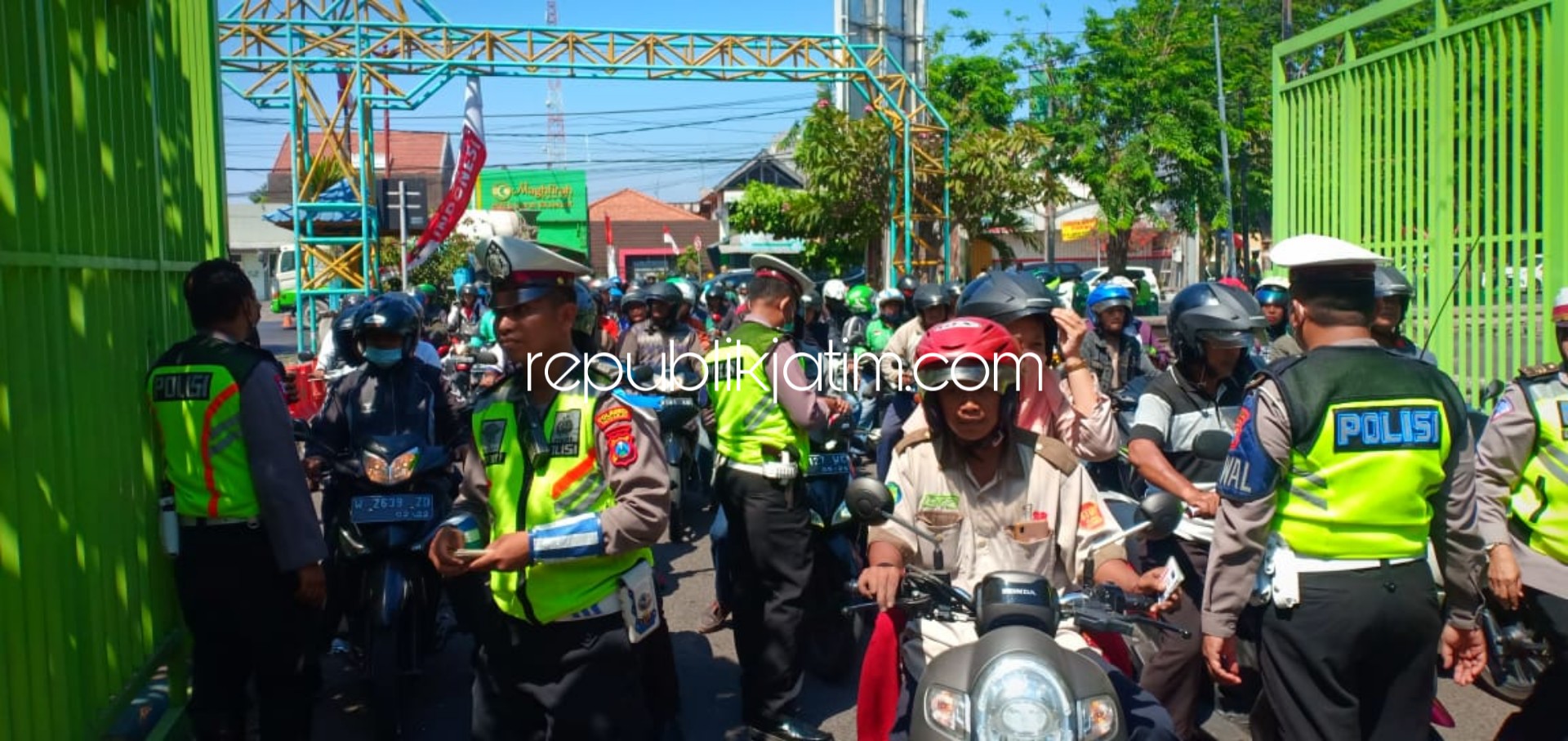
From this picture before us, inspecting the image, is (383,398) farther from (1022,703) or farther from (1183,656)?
(1022,703)

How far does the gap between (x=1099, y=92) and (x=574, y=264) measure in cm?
2070

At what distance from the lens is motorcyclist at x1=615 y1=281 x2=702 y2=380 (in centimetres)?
953

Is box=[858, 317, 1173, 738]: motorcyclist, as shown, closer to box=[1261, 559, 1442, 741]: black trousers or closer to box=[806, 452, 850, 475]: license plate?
box=[1261, 559, 1442, 741]: black trousers

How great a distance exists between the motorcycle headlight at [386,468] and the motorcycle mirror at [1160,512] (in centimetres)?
312

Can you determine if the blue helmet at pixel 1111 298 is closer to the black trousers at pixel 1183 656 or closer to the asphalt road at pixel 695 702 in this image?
the asphalt road at pixel 695 702

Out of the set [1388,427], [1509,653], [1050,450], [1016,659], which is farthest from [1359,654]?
[1509,653]

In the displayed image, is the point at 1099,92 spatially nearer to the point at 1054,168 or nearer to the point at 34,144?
the point at 1054,168

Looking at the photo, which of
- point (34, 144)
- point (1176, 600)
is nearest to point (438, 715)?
point (34, 144)

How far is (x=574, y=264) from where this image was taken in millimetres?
3412

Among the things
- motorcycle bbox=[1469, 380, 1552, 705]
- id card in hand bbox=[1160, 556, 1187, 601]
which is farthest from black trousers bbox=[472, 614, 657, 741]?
motorcycle bbox=[1469, 380, 1552, 705]

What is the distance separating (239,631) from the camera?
13.2ft

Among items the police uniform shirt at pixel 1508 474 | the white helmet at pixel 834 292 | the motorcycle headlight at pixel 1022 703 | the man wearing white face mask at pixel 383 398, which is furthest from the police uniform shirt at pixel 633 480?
the white helmet at pixel 834 292

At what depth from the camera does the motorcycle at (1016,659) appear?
8.27ft

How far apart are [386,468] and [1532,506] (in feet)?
13.7
